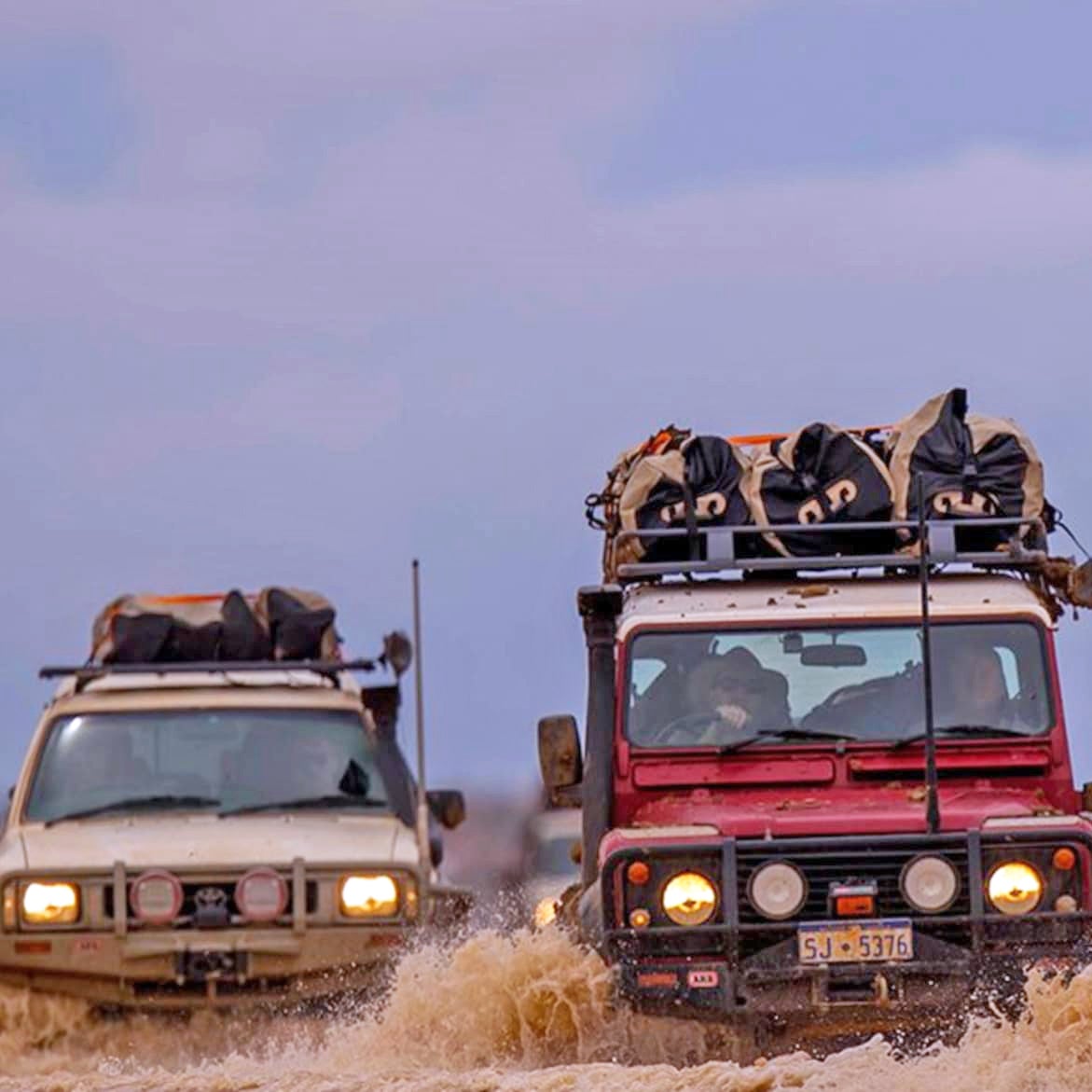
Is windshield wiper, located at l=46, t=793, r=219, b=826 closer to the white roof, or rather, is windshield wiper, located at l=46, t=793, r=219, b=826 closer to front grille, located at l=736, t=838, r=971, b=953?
the white roof

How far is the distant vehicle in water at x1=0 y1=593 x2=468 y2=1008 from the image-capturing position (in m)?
15.4

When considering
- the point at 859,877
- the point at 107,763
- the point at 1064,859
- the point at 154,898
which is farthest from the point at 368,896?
the point at 1064,859

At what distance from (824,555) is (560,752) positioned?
1428 millimetres

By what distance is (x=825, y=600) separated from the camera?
13195 mm

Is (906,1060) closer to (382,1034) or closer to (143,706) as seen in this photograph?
(382,1034)

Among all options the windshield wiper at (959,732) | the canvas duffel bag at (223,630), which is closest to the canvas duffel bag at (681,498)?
the windshield wiper at (959,732)

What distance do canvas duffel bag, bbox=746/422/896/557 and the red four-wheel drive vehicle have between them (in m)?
0.09

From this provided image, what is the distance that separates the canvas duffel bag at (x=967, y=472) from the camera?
44.3 feet

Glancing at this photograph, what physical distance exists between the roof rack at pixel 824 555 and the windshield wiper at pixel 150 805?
352 cm

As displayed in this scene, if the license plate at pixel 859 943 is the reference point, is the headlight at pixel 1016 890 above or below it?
above

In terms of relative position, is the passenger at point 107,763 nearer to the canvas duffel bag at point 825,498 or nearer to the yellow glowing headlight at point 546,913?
the yellow glowing headlight at point 546,913

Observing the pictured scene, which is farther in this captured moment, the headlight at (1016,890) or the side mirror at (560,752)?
the side mirror at (560,752)

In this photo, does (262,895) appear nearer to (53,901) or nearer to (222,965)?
(222,965)

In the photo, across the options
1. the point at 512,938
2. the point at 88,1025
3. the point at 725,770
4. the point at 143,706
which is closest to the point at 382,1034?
the point at 512,938
